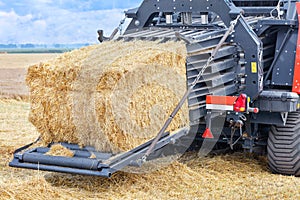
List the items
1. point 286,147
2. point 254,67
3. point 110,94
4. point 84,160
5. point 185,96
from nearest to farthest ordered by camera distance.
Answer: point 110,94 < point 84,160 < point 185,96 < point 254,67 < point 286,147

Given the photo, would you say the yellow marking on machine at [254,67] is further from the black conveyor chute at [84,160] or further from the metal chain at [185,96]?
the black conveyor chute at [84,160]

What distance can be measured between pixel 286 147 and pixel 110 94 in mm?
2517

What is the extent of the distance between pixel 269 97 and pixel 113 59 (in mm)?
1958

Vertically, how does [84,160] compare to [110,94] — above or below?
below

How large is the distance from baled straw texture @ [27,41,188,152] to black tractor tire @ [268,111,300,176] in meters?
1.38

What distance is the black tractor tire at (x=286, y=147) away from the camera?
285 inches

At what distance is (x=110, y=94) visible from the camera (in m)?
5.96

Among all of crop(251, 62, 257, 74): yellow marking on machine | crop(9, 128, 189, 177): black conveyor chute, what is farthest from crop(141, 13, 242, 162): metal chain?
crop(251, 62, 257, 74): yellow marking on machine

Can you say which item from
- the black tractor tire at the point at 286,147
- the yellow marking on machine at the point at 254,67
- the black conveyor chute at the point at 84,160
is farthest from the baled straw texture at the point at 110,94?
the black tractor tire at the point at 286,147

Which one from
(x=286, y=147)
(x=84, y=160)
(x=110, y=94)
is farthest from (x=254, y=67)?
(x=84, y=160)

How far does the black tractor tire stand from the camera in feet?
23.8

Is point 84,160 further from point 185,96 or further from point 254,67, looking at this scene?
point 254,67

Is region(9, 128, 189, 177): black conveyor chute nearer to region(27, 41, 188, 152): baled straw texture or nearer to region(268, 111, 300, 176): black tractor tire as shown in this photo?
region(27, 41, 188, 152): baled straw texture

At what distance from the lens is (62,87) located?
6.39 m
